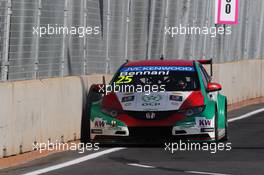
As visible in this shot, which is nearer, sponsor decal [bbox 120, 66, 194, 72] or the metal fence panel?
the metal fence panel

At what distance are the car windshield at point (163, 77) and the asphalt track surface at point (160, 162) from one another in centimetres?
121

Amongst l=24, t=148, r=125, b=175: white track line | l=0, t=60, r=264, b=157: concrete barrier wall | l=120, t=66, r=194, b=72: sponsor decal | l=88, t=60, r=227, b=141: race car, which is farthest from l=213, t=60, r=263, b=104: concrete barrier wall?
l=24, t=148, r=125, b=175: white track line

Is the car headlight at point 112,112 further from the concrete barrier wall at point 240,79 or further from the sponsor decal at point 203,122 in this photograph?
the concrete barrier wall at point 240,79

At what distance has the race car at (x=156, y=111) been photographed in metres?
15.6

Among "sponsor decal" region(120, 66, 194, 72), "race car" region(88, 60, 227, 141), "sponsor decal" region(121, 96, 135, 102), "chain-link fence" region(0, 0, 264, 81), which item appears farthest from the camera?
"chain-link fence" region(0, 0, 264, 81)

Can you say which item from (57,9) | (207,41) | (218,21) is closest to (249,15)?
(207,41)

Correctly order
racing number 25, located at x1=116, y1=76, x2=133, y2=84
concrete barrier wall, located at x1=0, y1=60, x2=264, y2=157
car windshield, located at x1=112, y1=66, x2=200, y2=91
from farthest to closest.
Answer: racing number 25, located at x1=116, y1=76, x2=133, y2=84
car windshield, located at x1=112, y1=66, x2=200, y2=91
concrete barrier wall, located at x1=0, y1=60, x2=264, y2=157

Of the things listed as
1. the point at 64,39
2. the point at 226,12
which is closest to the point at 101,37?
the point at 64,39

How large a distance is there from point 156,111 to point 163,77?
1.12m

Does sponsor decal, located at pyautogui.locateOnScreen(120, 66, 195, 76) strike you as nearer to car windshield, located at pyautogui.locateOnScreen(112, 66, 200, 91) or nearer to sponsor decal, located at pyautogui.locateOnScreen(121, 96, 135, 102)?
car windshield, located at pyautogui.locateOnScreen(112, 66, 200, 91)

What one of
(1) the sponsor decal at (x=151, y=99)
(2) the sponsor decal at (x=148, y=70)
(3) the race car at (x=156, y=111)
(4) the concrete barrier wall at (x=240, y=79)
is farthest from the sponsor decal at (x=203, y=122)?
(4) the concrete barrier wall at (x=240, y=79)

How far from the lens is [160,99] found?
15.7m

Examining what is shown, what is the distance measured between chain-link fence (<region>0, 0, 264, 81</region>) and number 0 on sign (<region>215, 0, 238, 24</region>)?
1859 millimetres

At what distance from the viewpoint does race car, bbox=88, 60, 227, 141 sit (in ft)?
51.1
